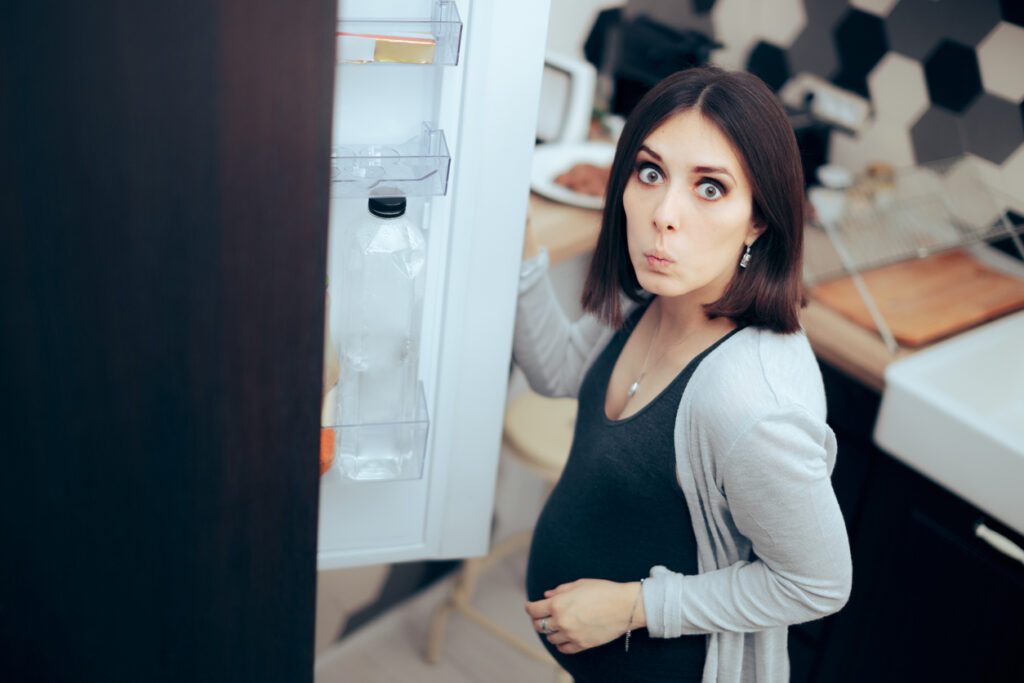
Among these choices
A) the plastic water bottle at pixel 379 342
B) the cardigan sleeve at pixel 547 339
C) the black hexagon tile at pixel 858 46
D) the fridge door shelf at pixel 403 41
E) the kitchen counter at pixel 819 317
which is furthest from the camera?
the black hexagon tile at pixel 858 46

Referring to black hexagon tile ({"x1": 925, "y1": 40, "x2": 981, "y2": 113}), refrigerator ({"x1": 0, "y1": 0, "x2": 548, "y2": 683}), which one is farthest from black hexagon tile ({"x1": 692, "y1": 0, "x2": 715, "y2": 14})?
refrigerator ({"x1": 0, "y1": 0, "x2": 548, "y2": 683})

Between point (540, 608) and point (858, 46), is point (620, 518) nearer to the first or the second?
point (540, 608)

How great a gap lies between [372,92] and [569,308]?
1321 mm

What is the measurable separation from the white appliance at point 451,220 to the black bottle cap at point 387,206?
0.02m

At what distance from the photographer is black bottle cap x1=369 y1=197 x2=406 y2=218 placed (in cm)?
107

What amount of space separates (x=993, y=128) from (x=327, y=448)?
1519 millimetres

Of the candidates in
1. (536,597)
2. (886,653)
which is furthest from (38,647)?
(886,653)

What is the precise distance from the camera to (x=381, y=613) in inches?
95.8

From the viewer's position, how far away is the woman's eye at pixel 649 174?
1.09m

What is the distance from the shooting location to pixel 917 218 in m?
2.07

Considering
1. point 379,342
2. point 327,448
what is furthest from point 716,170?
point 327,448

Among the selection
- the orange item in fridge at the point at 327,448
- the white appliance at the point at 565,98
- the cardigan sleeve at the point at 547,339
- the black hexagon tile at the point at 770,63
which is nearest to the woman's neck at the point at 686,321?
the cardigan sleeve at the point at 547,339

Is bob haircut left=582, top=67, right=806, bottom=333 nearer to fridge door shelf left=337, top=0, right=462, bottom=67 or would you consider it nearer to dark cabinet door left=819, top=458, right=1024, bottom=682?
fridge door shelf left=337, top=0, right=462, bottom=67

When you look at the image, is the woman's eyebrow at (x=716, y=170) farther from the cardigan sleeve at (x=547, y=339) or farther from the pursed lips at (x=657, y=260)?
the cardigan sleeve at (x=547, y=339)
